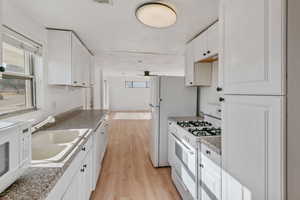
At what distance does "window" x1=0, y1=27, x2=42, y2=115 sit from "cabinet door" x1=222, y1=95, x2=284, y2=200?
75.9 inches

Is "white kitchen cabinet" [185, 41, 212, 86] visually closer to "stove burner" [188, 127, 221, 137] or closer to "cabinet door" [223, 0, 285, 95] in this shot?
"stove burner" [188, 127, 221, 137]

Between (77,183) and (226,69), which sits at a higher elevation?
(226,69)

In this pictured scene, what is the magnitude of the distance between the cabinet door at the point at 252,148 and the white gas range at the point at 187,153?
0.51 metres

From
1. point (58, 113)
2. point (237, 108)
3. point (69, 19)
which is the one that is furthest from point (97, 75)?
point (237, 108)

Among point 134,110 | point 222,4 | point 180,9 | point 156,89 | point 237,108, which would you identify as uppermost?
point 180,9

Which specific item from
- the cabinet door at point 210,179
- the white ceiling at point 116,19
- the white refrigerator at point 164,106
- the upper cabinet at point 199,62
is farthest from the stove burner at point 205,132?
the white ceiling at point 116,19

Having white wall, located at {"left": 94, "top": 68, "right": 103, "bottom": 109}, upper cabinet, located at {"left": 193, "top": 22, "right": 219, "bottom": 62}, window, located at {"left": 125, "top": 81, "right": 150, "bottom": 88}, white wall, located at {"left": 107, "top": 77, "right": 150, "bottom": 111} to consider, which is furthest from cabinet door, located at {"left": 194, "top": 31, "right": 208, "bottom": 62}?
window, located at {"left": 125, "top": 81, "right": 150, "bottom": 88}

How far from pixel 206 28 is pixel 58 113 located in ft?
8.60

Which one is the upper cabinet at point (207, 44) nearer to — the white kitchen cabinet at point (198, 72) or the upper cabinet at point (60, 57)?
the white kitchen cabinet at point (198, 72)

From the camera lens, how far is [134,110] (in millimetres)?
11016

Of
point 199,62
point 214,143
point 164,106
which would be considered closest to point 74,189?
point 214,143

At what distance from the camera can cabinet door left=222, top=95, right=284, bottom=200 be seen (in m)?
0.79

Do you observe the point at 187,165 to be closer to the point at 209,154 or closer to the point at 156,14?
the point at 209,154

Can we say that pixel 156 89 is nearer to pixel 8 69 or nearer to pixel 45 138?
pixel 45 138
